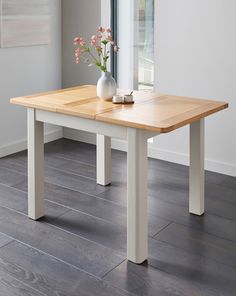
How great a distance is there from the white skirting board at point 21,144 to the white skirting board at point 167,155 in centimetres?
8

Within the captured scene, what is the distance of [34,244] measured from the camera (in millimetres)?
2660

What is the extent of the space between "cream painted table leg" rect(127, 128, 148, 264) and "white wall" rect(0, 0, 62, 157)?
214cm

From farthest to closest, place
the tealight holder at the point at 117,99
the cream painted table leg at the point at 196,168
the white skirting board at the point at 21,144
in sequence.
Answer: the white skirting board at the point at 21,144 < the cream painted table leg at the point at 196,168 < the tealight holder at the point at 117,99

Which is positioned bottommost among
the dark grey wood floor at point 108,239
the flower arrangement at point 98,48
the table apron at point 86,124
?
the dark grey wood floor at point 108,239

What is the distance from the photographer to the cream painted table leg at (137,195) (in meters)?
2.35

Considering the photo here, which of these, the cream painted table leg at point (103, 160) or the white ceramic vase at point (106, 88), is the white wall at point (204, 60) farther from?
the white ceramic vase at point (106, 88)

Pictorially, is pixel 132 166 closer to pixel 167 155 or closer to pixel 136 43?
pixel 167 155

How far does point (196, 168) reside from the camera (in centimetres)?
295

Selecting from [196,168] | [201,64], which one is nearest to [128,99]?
[196,168]

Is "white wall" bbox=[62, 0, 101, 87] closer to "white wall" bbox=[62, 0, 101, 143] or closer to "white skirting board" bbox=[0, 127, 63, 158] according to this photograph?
"white wall" bbox=[62, 0, 101, 143]

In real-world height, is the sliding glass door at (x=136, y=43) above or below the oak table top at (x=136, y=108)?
above

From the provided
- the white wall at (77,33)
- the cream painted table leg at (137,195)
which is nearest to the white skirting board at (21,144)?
the white wall at (77,33)

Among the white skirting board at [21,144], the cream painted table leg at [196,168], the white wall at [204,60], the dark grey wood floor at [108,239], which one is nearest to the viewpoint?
the dark grey wood floor at [108,239]

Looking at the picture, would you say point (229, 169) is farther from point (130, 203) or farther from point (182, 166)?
point (130, 203)
